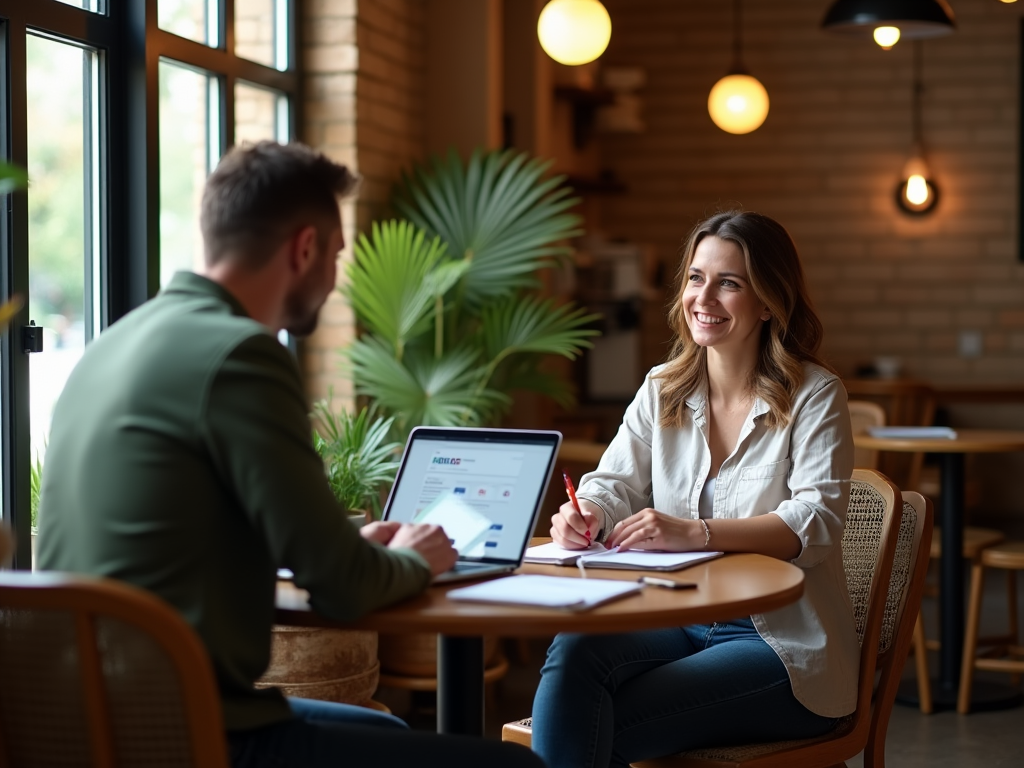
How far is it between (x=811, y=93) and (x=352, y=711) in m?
6.53

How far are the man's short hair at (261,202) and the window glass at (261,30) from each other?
9.18ft

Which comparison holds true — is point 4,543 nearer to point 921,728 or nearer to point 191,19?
point 191,19

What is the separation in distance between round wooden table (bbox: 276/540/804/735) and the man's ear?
1.47 ft

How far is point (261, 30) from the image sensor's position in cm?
444

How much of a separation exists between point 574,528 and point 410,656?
184cm

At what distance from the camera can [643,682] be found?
2.12m

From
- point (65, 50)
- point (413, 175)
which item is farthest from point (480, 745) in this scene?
point (413, 175)

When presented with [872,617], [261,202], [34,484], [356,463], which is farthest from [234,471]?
[356,463]

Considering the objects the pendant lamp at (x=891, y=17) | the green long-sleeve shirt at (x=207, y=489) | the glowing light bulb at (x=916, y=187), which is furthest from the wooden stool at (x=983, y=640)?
the glowing light bulb at (x=916, y=187)

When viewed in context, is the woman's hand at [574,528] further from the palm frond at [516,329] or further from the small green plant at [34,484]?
the palm frond at [516,329]

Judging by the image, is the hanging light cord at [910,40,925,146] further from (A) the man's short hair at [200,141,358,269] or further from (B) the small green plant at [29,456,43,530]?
(A) the man's short hair at [200,141,358,269]

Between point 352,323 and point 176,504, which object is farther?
point 352,323

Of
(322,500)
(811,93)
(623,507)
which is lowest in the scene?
(623,507)

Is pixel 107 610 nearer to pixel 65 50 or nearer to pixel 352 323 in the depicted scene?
pixel 65 50
